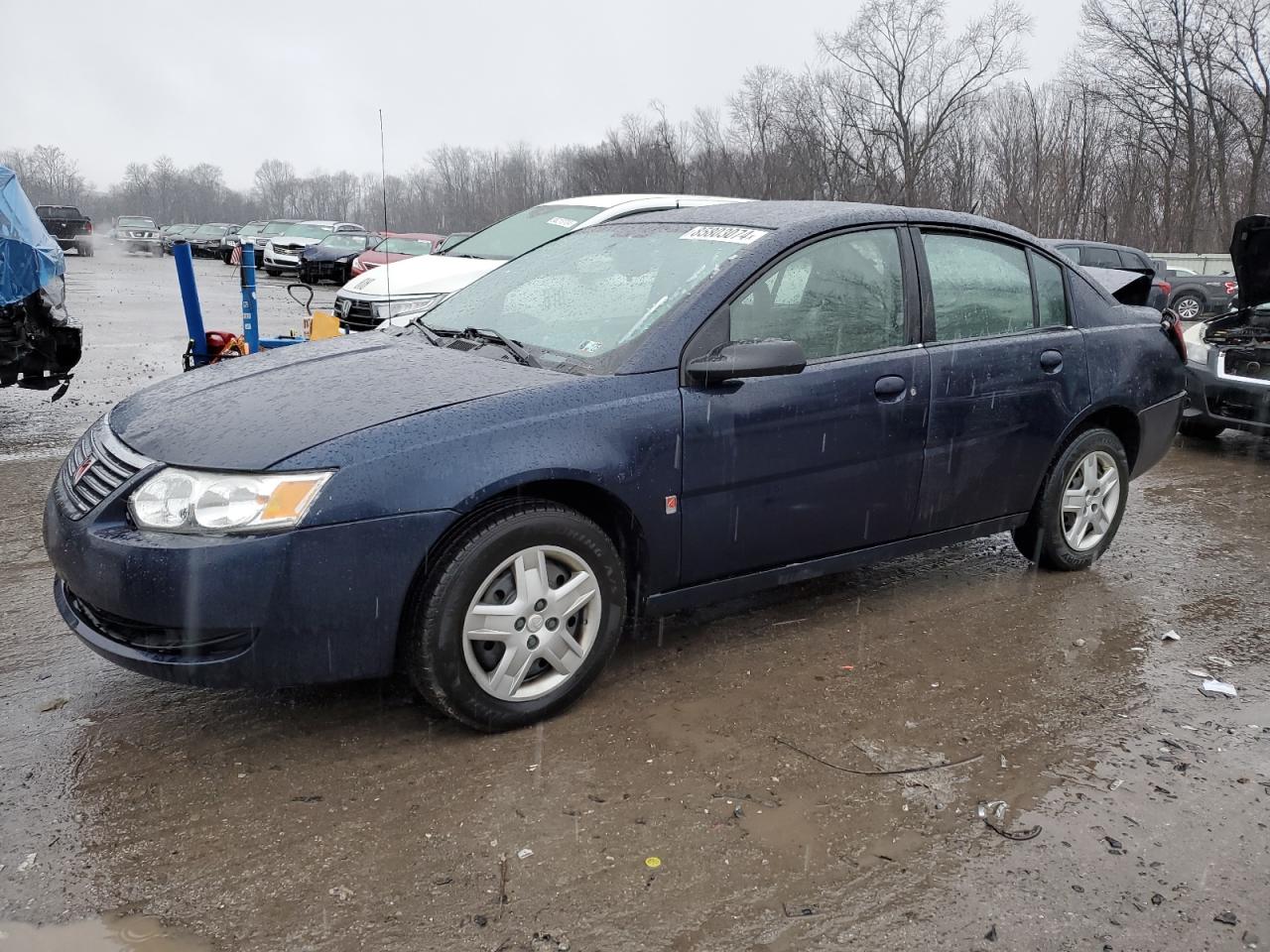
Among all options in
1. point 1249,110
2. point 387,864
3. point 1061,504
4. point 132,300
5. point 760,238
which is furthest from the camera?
point 1249,110

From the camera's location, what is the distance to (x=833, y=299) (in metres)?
3.87

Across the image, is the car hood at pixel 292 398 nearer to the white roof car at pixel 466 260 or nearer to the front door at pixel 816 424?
the front door at pixel 816 424

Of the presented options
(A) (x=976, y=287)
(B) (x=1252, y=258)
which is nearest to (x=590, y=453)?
(A) (x=976, y=287)

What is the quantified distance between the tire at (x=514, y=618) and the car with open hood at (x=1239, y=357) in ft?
20.2

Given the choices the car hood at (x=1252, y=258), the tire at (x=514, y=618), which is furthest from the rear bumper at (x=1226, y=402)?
the tire at (x=514, y=618)

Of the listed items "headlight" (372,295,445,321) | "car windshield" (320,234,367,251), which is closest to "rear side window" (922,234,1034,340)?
"headlight" (372,295,445,321)

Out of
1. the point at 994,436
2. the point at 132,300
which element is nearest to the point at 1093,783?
the point at 994,436

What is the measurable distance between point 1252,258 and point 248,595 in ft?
28.4

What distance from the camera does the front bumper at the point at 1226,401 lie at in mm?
7379

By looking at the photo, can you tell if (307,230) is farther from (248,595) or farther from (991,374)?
(248,595)

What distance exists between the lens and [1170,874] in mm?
2596

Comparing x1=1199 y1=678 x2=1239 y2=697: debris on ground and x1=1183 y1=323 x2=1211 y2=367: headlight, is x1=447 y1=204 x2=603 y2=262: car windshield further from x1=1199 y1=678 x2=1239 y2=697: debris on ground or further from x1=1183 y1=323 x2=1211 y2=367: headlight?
x1=1199 y1=678 x2=1239 y2=697: debris on ground

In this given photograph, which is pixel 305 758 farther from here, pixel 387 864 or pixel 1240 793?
pixel 1240 793

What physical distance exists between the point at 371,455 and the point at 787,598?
2233 millimetres
